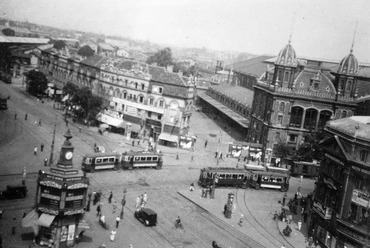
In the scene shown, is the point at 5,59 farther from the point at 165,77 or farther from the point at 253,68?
the point at 253,68

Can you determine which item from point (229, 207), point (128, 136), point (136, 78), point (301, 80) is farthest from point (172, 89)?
point (229, 207)

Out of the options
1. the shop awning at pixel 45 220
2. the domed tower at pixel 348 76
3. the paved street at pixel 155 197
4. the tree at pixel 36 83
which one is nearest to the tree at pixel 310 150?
the paved street at pixel 155 197

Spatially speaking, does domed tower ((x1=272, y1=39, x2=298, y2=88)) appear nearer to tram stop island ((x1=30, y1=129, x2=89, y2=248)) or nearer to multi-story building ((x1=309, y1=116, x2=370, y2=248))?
multi-story building ((x1=309, y1=116, x2=370, y2=248))

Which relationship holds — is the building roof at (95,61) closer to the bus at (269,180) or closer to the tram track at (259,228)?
the bus at (269,180)

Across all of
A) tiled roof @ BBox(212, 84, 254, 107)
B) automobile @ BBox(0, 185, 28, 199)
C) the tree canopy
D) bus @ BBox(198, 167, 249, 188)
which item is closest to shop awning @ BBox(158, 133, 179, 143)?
the tree canopy

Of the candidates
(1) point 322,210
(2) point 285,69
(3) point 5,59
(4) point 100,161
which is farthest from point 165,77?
(3) point 5,59
